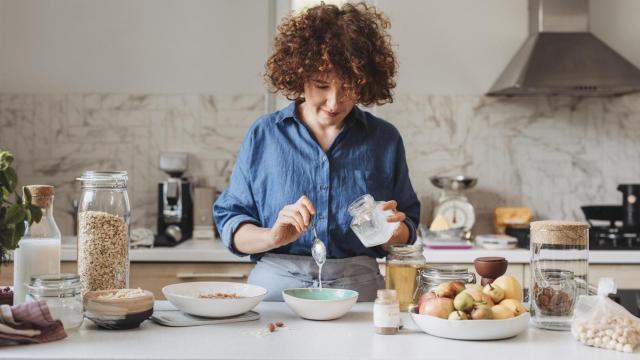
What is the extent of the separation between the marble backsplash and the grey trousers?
1773mm

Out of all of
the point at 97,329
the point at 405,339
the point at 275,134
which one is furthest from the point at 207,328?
the point at 275,134

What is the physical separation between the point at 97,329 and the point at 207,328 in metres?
0.25

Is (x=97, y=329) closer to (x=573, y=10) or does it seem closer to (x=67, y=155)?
(x=67, y=155)

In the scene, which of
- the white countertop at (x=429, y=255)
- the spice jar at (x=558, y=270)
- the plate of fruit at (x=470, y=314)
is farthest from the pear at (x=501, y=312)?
the white countertop at (x=429, y=255)

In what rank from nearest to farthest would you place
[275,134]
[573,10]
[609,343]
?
[609,343], [275,134], [573,10]

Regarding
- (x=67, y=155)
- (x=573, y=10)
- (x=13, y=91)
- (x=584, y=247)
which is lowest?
(x=584, y=247)

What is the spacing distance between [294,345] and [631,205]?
2.62m

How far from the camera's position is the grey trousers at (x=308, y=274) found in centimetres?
223

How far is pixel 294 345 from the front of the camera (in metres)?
1.56

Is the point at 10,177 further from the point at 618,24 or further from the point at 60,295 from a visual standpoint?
the point at 618,24

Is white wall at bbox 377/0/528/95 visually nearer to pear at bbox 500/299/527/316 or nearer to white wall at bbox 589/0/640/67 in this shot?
white wall at bbox 589/0/640/67

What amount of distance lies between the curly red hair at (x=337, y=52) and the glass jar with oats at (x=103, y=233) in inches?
26.8

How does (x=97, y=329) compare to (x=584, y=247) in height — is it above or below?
below

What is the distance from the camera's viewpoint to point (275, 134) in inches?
93.6
